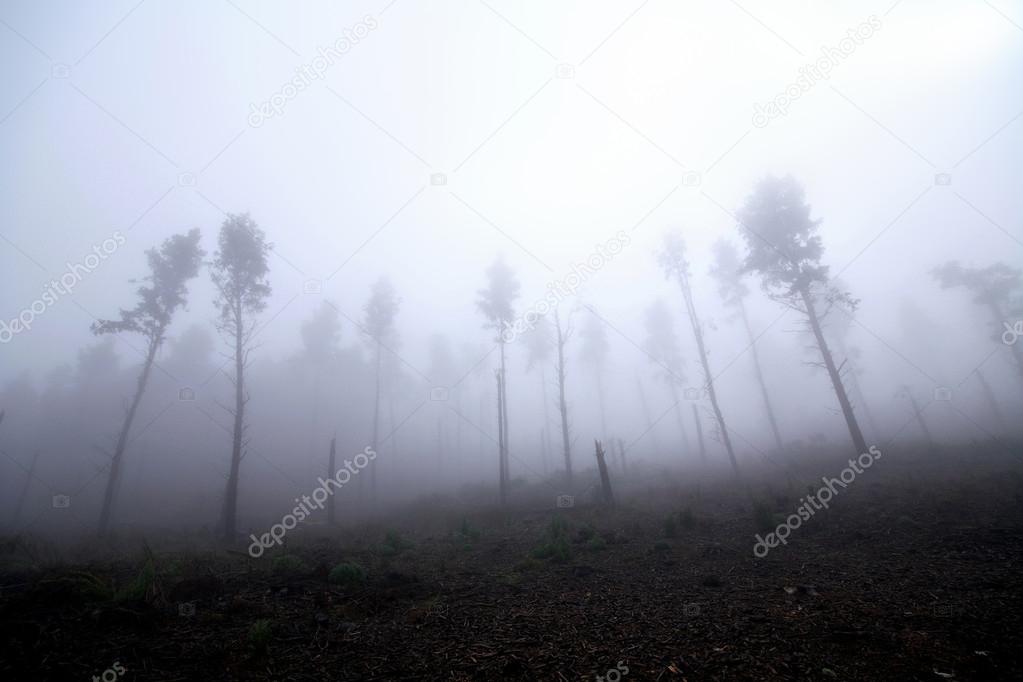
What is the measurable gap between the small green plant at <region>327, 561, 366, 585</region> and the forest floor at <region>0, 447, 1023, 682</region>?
3 centimetres

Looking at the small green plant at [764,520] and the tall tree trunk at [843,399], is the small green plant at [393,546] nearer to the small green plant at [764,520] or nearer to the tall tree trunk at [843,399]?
the small green plant at [764,520]

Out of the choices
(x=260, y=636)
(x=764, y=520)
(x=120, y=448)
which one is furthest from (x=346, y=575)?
(x=120, y=448)

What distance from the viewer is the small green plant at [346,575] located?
794 cm

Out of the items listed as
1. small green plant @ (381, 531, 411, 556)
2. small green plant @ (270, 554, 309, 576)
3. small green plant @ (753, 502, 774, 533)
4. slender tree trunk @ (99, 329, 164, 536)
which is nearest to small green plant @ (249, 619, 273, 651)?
small green plant @ (270, 554, 309, 576)

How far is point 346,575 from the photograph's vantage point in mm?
8023

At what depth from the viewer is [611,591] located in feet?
24.2

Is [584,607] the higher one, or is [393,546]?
[393,546]

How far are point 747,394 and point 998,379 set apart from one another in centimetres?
3422

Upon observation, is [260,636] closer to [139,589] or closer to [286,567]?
[139,589]

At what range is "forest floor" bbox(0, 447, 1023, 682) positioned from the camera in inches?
180

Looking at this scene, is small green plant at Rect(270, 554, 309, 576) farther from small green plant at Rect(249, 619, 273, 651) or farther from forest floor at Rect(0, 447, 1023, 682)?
small green plant at Rect(249, 619, 273, 651)

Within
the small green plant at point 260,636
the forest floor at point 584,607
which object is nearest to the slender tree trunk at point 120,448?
the forest floor at point 584,607

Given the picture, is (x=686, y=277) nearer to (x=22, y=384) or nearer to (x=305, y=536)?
(x=305, y=536)

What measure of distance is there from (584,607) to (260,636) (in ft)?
15.9
